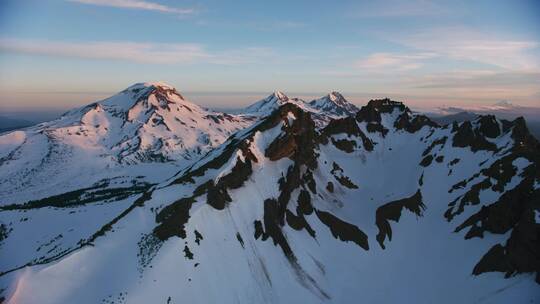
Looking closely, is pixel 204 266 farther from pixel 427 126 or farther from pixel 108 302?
pixel 427 126

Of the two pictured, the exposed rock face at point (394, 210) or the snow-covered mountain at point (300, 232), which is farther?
the exposed rock face at point (394, 210)

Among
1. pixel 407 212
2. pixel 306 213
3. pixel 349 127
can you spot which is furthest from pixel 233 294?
pixel 349 127

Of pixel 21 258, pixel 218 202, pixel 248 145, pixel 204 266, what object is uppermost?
pixel 248 145

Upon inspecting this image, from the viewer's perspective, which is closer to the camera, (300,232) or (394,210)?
(300,232)

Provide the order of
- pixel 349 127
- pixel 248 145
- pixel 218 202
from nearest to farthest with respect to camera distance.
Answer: pixel 218 202
pixel 248 145
pixel 349 127

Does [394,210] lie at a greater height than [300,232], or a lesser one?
greater

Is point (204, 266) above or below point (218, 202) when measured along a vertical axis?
below

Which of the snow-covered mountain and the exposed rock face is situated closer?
the snow-covered mountain

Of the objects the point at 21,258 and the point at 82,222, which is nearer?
the point at 21,258
